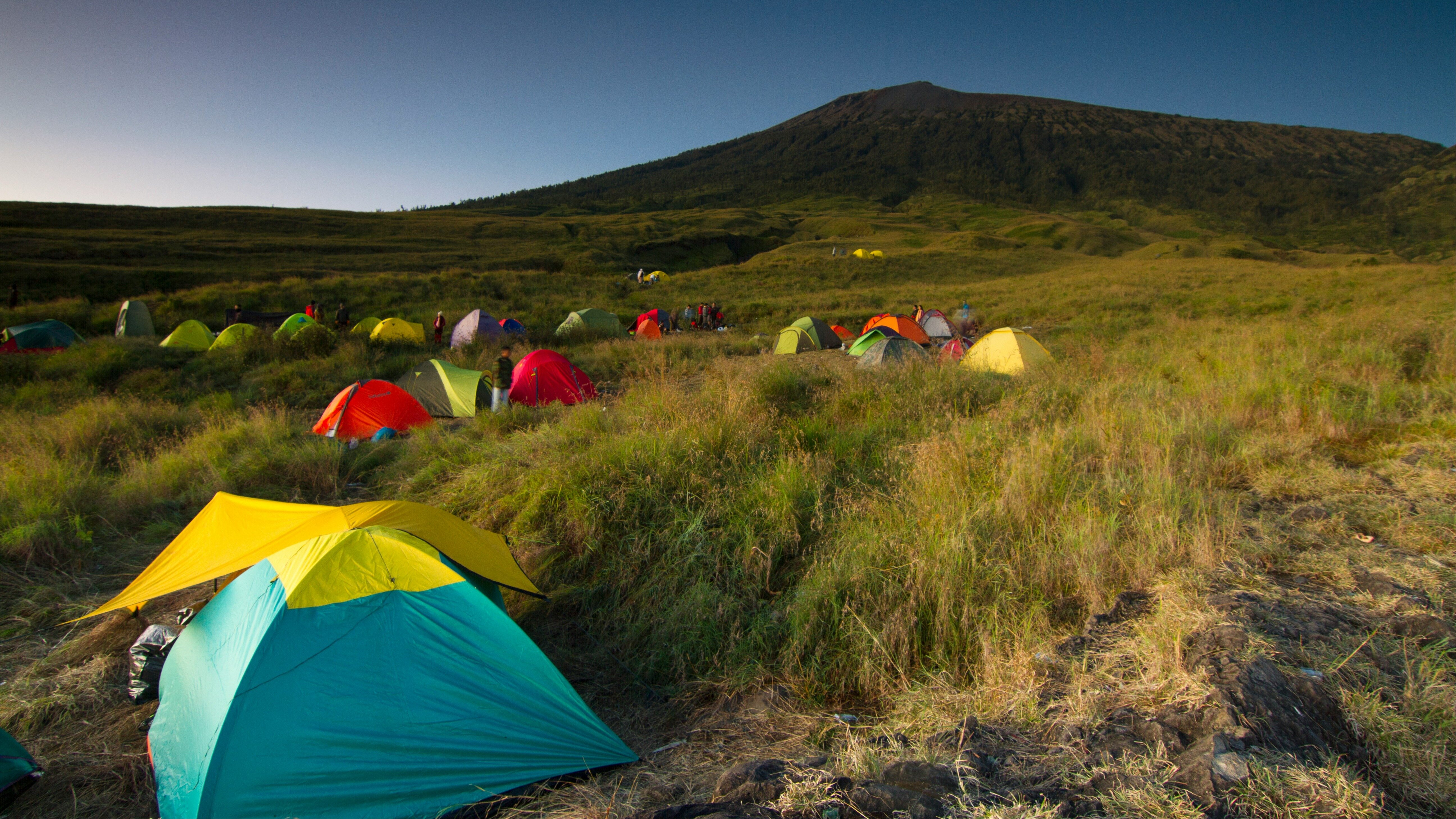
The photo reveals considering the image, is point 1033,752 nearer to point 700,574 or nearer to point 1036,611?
point 1036,611

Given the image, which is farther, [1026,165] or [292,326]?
[1026,165]

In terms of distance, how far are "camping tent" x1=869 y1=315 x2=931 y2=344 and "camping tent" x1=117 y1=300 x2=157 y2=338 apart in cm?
2230

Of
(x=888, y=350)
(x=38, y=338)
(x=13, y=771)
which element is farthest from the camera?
(x=38, y=338)

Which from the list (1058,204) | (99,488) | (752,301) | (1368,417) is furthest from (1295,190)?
(99,488)

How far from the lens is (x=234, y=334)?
16.1 meters

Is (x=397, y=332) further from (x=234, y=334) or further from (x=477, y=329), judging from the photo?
(x=234, y=334)

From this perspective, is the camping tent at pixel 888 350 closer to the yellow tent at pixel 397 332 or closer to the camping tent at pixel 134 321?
the yellow tent at pixel 397 332

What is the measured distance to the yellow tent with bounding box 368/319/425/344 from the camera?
1684 cm

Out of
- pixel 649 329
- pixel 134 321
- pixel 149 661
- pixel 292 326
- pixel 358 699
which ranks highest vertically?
pixel 134 321

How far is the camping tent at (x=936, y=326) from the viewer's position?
18875 millimetres

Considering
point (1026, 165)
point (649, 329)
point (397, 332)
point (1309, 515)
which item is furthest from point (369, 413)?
point (1026, 165)

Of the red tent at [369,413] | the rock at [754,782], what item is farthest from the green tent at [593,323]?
the rock at [754,782]

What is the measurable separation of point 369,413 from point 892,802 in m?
9.19

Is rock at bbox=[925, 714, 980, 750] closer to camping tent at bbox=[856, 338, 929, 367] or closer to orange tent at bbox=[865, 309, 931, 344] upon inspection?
camping tent at bbox=[856, 338, 929, 367]
